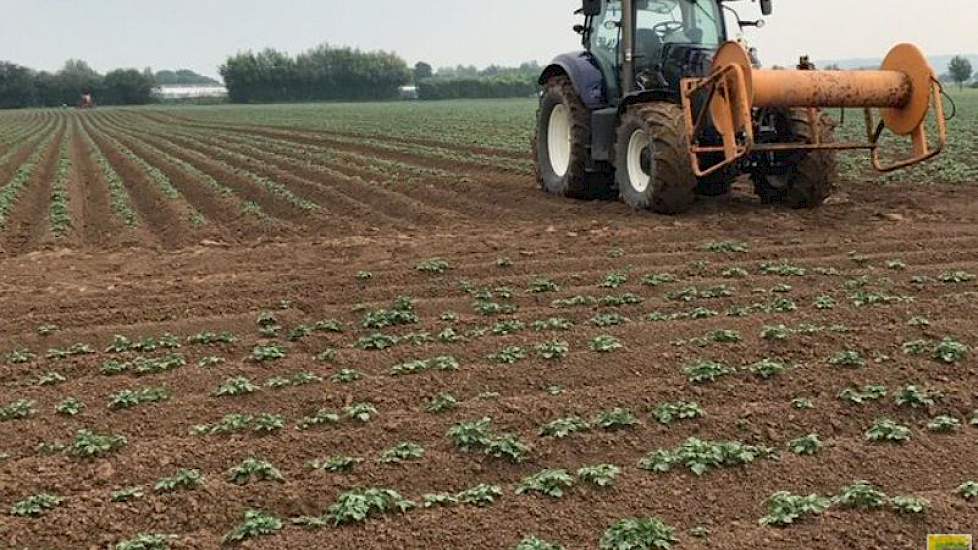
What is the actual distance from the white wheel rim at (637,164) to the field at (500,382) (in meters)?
0.40

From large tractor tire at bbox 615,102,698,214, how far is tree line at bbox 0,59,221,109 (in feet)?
332

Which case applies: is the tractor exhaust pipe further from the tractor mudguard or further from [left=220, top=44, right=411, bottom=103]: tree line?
[left=220, top=44, right=411, bottom=103]: tree line

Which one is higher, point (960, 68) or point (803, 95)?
point (960, 68)

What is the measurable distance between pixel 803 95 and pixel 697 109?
4.51ft

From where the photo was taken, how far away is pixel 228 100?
337 feet

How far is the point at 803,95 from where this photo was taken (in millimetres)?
9234

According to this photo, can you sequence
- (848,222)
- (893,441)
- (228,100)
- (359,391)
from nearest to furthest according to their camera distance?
(893,441) → (359,391) → (848,222) → (228,100)

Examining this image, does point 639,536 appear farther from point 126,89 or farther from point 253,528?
point 126,89

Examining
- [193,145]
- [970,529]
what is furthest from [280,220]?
[193,145]

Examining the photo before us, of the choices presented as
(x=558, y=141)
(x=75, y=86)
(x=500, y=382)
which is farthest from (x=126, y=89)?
(x=500, y=382)

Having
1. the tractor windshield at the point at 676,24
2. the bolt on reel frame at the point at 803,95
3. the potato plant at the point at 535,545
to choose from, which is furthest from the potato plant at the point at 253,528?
the tractor windshield at the point at 676,24

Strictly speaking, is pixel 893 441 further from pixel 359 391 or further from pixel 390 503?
pixel 359 391

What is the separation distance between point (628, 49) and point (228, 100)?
98.2m

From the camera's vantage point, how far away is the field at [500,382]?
12.6 feet
